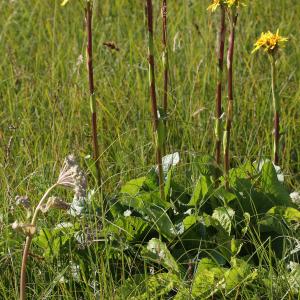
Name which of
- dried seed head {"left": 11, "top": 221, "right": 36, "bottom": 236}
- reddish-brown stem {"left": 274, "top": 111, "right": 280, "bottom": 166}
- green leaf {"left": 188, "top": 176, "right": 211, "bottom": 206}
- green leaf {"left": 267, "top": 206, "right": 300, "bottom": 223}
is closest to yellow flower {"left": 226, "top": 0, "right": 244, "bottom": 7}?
reddish-brown stem {"left": 274, "top": 111, "right": 280, "bottom": 166}

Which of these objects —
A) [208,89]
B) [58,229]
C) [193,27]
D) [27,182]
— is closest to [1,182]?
[27,182]

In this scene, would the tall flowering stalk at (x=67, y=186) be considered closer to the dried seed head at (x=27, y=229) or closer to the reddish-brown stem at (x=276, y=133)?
the dried seed head at (x=27, y=229)

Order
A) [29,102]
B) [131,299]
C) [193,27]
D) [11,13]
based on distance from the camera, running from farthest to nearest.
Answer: [11,13] < [193,27] < [29,102] < [131,299]

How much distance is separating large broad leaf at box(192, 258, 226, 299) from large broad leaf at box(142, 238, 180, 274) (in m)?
0.08

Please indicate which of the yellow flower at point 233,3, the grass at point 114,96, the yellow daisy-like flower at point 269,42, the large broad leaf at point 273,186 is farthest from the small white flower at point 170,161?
the yellow flower at point 233,3

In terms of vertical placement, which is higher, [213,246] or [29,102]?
[29,102]

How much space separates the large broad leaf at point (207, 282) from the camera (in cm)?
246

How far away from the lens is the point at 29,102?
3.69 m

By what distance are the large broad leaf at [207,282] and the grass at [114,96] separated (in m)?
0.25

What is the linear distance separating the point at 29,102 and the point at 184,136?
2.47 feet

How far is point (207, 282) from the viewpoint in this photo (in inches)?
97.6

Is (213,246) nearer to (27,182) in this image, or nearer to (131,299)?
(131,299)

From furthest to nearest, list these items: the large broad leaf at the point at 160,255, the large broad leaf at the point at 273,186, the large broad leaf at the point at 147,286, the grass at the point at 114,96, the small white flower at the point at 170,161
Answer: the grass at the point at 114,96
the small white flower at the point at 170,161
the large broad leaf at the point at 273,186
the large broad leaf at the point at 160,255
the large broad leaf at the point at 147,286

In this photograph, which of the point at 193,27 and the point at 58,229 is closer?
the point at 58,229
